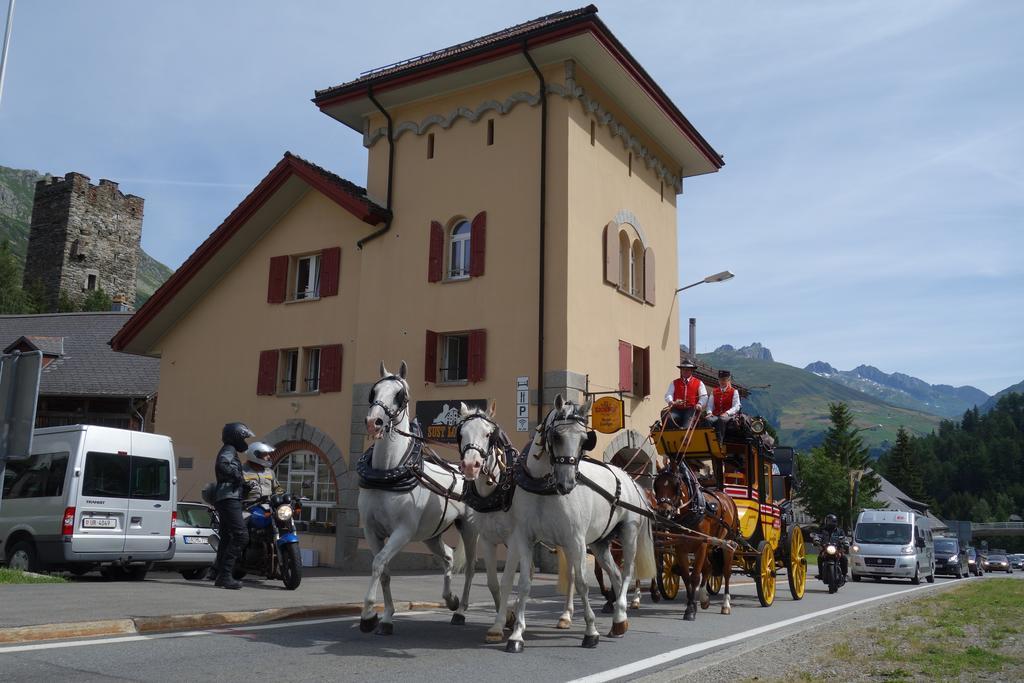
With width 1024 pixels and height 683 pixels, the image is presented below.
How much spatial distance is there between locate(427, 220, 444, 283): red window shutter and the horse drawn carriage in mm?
9091

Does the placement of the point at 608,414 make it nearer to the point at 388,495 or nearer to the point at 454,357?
the point at 454,357

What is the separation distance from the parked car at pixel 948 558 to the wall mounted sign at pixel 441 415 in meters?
24.3

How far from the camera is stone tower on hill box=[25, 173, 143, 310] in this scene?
72938 mm

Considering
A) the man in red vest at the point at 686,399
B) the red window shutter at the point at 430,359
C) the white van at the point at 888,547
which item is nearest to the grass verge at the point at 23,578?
the man in red vest at the point at 686,399

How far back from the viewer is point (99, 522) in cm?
1294

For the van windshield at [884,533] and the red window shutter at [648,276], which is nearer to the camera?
the red window shutter at [648,276]

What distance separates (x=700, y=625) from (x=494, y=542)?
9.93ft

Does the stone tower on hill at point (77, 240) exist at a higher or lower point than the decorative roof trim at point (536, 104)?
higher

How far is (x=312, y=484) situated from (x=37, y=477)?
9.24 m

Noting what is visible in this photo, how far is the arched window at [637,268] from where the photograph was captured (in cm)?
2275

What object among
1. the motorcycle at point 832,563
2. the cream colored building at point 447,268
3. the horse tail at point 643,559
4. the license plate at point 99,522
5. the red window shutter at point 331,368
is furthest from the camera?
the red window shutter at point 331,368

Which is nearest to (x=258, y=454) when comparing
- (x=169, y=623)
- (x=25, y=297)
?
(x=169, y=623)

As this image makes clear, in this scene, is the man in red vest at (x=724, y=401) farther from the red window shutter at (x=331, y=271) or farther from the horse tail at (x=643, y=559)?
the red window shutter at (x=331, y=271)

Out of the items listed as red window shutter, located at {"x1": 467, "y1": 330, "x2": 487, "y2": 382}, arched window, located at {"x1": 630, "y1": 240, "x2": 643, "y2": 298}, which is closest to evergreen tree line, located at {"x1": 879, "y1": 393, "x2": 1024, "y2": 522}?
arched window, located at {"x1": 630, "y1": 240, "x2": 643, "y2": 298}
